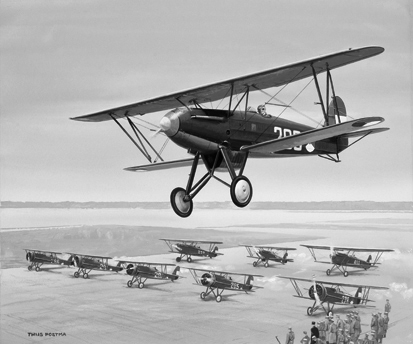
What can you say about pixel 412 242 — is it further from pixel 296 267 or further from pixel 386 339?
pixel 296 267

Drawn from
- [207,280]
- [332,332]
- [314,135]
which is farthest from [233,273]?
[314,135]

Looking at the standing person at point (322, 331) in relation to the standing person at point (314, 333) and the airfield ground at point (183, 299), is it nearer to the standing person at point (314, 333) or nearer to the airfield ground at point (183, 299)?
the standing person at point (314, 333)

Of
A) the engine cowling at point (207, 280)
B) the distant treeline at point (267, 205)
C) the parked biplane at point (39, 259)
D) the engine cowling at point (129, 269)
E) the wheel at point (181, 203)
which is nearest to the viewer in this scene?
the wheel at point (181, 203)

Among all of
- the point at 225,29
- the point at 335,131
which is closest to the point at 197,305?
the point at 225,29

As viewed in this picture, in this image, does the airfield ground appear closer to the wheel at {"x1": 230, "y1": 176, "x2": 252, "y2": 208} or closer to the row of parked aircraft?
the row of parked aircraft

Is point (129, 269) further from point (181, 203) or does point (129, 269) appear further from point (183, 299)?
point (181, 203)

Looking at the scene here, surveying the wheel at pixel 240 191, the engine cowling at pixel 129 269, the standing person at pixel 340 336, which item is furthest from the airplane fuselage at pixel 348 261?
the wheel at pixel 240 191

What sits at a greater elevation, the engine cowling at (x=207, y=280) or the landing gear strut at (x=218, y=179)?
the landing gear strut at (x=218, y=179)
